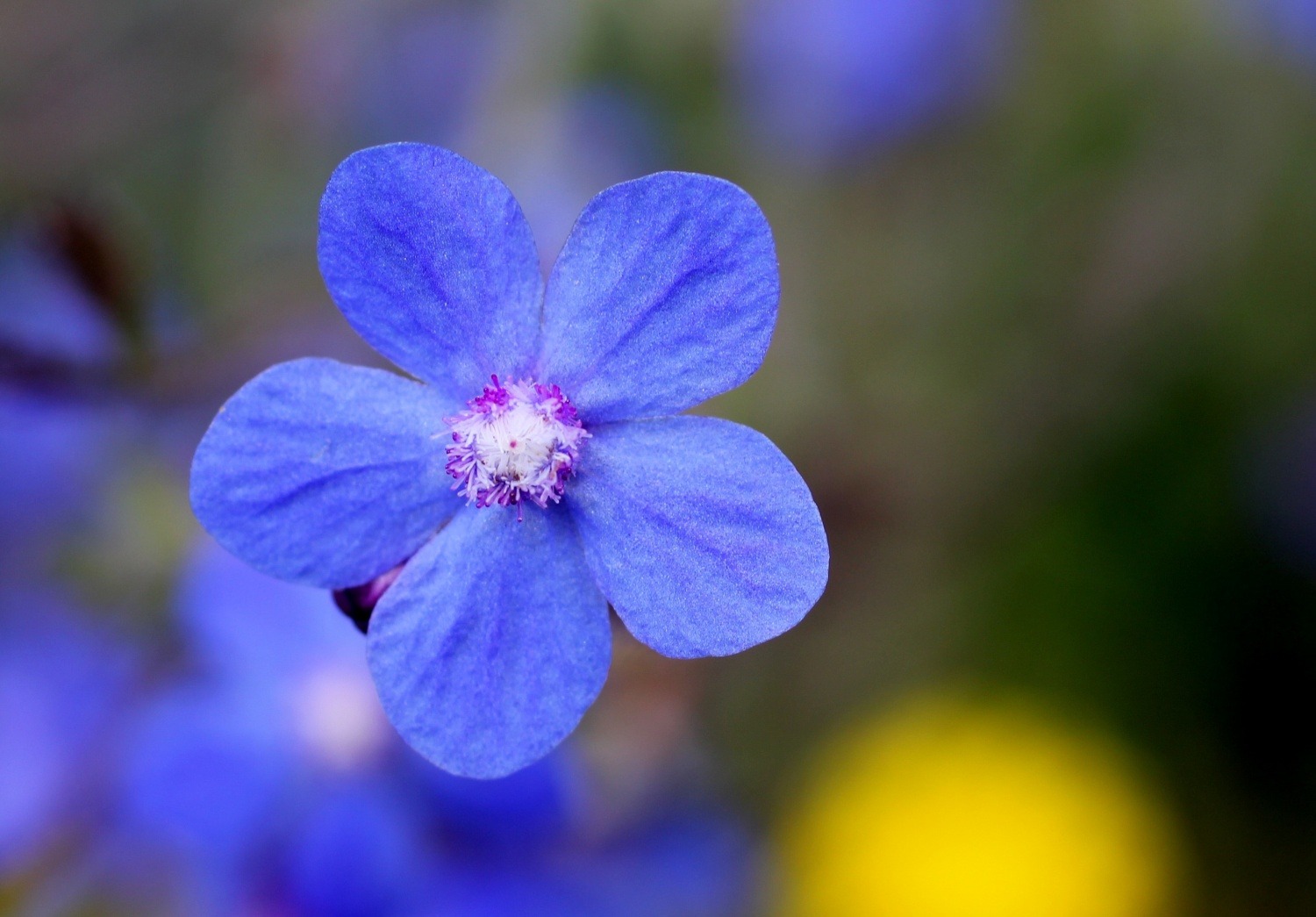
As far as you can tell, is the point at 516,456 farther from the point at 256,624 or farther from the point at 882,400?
the point at 882,400

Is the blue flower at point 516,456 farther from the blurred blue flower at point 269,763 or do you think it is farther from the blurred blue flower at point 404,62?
the blurred blue flower at point 404,62

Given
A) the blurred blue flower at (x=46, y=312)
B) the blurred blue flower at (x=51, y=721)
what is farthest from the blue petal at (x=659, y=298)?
the blurred blue flower at (x=51, y=721)

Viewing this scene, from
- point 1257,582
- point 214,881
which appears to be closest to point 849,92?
point 1257,582

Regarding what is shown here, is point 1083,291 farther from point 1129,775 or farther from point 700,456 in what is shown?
point 700,456

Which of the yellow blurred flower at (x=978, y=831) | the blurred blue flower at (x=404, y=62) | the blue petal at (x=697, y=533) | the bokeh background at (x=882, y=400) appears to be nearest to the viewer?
the blue petal at (x=697, y=533)

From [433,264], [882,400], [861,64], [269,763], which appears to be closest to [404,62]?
[861,64]

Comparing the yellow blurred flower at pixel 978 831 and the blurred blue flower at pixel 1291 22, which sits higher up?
the blurred blue flower at pixel 1291 22
